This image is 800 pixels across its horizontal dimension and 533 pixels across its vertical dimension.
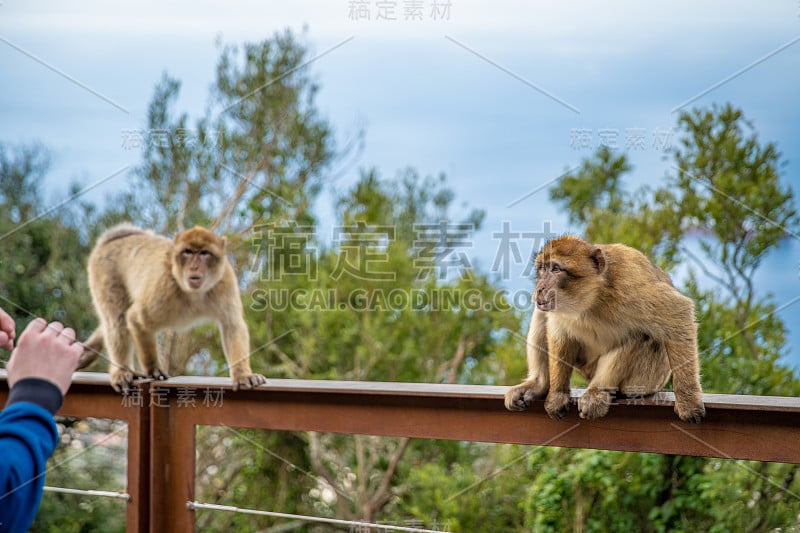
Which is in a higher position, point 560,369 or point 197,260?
point 197,260

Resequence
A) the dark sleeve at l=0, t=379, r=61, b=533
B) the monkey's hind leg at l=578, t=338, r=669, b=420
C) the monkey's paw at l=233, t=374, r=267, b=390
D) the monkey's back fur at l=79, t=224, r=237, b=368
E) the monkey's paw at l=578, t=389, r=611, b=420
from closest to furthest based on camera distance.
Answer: the dark sleeve at l=0, t=379, r=61, b=533 → the monkey's paw at l=578, t=389, r=611, b=420 → the monkey's hind leg at l=578, t=338, r=669, b=420 → the monkey's paw at l=233, t=374, r=267, b=390 → the monkey's back fur at l=79, t=224, r=237, b=368

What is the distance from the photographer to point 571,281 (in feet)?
5.27

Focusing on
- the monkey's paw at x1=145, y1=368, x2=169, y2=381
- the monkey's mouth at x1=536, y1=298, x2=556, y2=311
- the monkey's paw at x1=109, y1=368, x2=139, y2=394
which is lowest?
the monkey's paw at x1=145, y1=368, x2=169, y2=381

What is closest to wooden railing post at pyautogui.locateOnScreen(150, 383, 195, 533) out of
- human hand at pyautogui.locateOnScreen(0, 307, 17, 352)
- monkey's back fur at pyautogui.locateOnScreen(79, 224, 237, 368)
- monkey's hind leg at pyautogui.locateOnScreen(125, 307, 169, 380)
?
monkey's hind leg at pyautogui.locateOnScreen(125, 307, 169, 380)

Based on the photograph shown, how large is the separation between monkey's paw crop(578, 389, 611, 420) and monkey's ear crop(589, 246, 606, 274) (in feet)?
1.00

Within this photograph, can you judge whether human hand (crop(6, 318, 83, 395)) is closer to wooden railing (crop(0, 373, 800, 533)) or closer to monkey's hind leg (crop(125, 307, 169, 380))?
wooden railing (crop(0, 373, 800, 533))

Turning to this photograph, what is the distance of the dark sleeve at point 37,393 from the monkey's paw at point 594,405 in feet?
3.30

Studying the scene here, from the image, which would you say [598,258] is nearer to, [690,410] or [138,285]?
[690,410]

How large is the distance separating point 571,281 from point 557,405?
293 millimetres

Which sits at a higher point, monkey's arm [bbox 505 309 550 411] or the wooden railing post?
monkey's arm [bbox 505 309 550 411]

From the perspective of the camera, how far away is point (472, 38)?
125 inches

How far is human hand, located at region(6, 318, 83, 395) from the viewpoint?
0.83 metres

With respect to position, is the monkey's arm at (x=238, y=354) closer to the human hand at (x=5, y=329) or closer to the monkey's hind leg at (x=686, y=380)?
the human hand at (x=5, y=329)

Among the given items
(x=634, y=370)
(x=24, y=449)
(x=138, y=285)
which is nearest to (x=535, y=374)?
(x=634, y=370)
